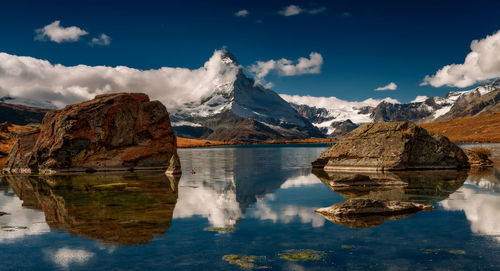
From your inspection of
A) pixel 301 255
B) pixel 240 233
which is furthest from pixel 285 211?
pixel 301 255

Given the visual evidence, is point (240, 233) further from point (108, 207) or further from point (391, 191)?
point (391, 191)

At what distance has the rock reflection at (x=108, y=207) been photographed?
17.0 m

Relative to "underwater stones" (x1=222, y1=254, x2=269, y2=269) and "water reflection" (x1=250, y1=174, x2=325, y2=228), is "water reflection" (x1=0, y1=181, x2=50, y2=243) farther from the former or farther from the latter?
"water reflection" (x1=250, y1=174, x2=325, y2=228)

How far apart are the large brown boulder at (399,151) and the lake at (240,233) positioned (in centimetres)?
1629

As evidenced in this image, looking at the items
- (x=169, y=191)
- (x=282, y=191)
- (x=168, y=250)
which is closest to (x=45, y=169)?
(x=169, y=191)

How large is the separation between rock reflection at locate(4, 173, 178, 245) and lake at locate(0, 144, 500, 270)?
71mm

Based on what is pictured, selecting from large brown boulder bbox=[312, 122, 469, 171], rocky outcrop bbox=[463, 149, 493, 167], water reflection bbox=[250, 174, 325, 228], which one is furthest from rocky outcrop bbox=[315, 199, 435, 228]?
rocky outcrop bbox=[463, 149, 493, 167]

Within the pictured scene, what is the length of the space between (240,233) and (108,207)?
34.6 feet

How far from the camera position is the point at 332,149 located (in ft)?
174

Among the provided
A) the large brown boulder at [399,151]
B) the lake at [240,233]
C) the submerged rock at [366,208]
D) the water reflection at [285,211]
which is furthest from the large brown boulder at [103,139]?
the submerged rock at [366,208]

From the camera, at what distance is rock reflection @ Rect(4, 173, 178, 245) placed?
17.0m

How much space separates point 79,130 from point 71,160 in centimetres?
429

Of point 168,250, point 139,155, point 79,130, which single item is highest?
point 79,130

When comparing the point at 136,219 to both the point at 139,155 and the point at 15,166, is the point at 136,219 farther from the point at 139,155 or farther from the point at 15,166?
the point at 15,166
